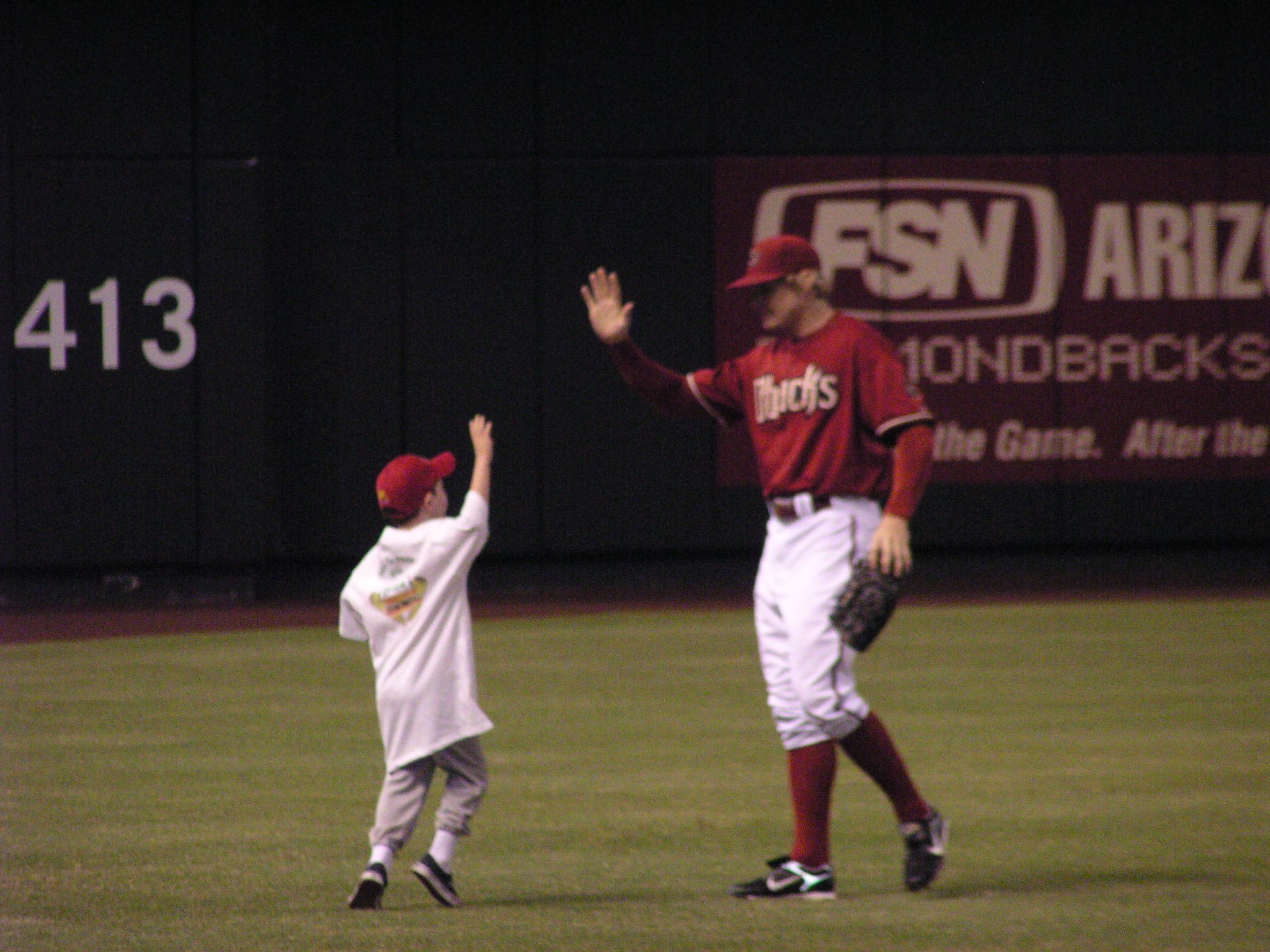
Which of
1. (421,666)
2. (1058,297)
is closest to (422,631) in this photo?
(421,666)

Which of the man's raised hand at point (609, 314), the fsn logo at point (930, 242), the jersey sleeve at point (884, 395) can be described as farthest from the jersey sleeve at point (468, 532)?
the fsn logo at point (930, 242)

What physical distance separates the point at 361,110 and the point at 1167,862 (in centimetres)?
1213

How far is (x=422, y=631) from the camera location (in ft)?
19.0

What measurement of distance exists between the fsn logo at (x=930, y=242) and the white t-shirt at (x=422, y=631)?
11.8m

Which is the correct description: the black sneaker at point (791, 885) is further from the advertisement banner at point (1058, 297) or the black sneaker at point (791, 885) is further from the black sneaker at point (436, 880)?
the advertisement banner at point (1058, 297)

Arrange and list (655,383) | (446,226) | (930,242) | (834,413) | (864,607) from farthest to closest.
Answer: (930,242)
(446,226)
(655,383)
(834,413)
(864,607)

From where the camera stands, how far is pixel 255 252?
16141 mm

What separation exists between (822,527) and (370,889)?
5.37 feet

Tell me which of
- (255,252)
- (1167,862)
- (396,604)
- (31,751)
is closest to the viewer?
(396,604)

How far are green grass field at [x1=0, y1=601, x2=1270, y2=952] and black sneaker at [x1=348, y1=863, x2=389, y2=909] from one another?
0.08m

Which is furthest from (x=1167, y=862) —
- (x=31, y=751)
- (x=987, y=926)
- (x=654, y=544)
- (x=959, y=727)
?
(x=654, y=544)

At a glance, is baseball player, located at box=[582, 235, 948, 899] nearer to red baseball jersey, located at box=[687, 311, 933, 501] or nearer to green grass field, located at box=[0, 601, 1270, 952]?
red baseball jersey, located at box=[687, 311, 933, 501]

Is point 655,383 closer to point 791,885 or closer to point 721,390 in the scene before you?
point 721,390

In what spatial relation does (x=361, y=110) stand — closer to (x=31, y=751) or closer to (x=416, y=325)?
(x=416, y=325)
